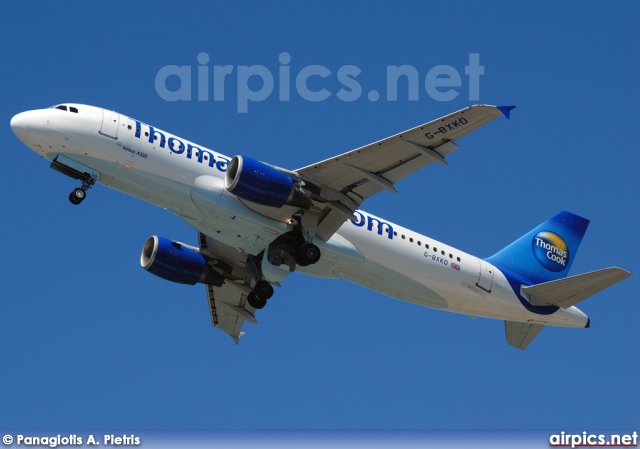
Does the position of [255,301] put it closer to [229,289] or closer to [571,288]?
[229,289]

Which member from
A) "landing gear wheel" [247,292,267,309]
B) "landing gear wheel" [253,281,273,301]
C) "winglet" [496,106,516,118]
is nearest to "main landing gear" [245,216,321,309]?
"landing gear wheel" [253,281,273,301]

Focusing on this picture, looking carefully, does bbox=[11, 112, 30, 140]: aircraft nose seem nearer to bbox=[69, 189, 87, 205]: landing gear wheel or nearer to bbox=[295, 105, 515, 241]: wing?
bbox=[69, 189, 87, 205]: landing gear wheel

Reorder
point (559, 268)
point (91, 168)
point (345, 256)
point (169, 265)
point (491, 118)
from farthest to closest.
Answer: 1. point (559, 268)
2. point (169, 265)
3. point (345, 256)
4. point (91, 168)
5. point (491, 118)

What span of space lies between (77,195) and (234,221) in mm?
5695

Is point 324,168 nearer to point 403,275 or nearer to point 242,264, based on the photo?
point 403,275

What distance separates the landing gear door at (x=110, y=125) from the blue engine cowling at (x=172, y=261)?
7555 mm

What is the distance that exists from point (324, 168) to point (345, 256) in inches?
151

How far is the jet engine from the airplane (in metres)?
0.05

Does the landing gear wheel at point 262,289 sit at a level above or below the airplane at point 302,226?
below

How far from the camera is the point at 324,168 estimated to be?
3903cm

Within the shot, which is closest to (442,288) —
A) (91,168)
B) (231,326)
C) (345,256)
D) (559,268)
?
(345,256)

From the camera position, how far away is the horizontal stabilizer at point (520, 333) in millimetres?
46156

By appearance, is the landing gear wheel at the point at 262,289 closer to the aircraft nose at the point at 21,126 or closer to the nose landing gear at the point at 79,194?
the nose landing gear at the point at 79,194

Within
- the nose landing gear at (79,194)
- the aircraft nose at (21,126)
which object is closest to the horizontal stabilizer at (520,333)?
the nose landing gear at (79,194)
